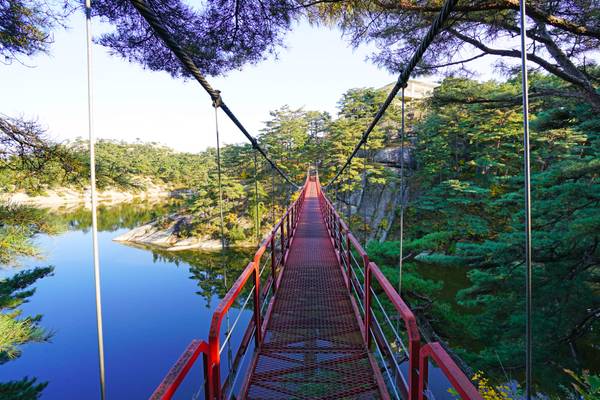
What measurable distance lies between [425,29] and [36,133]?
179 inches

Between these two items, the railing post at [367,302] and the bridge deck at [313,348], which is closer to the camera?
the bridge deck at [313,348]

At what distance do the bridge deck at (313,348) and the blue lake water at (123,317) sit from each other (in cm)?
352

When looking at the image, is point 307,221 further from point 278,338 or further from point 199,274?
point 199,274

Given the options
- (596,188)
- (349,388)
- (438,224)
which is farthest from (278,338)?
(438,224)

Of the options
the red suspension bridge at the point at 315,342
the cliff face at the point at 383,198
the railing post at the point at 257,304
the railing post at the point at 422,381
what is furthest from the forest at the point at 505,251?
the cliff face at the point at 383,198

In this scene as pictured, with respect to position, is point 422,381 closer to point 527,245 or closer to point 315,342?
point 527,245

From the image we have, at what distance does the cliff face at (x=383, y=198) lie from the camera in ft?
60.2

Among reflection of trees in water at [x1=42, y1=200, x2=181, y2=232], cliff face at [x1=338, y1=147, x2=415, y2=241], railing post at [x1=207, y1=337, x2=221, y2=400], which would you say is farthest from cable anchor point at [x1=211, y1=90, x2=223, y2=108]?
reflection of trees in water at [x1=42, y1=200, x2=181, y2=232]

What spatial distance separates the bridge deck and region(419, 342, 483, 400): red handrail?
0.78 metres

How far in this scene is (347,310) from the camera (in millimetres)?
2820

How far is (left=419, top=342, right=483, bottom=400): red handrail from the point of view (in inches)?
29.4

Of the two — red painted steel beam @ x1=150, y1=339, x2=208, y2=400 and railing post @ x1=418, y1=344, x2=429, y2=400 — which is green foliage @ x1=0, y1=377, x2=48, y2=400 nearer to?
red painted steel beam @ x1=150, y1=339, x2=208, y2=400

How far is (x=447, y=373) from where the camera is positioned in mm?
835

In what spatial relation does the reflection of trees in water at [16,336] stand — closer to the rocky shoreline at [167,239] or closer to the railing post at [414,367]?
the railing post at [414,367]
